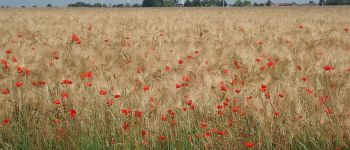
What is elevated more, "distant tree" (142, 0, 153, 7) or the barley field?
"distant tree" (142, 0, 153, 7)

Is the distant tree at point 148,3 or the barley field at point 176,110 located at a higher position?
the distant tree at point 148,3

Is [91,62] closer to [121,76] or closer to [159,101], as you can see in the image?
[121,76]

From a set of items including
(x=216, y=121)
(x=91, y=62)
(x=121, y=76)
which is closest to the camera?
(x=216, y=121)

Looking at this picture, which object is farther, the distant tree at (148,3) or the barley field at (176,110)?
the distant tree at (148,3)

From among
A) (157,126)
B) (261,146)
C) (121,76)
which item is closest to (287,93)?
(261,146)

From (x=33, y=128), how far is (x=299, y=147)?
1994 millimetres

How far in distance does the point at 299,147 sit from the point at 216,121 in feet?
2.31

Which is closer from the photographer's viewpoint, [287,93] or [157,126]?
[157,126]

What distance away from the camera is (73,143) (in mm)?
2191

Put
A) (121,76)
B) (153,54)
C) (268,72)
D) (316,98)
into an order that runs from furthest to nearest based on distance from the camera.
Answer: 1. (153,54)
2. (268,72)
3. (121,76)
4. (316,98)

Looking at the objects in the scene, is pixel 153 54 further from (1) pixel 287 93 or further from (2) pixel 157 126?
(2) pixel 157 126

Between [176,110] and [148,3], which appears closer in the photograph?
[176,110]

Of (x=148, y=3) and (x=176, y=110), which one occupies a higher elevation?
(x=148, y=3)

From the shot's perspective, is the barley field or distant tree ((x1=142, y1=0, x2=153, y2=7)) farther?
distant tree ((x1=142, y1=0, x2=153, y2=7))
